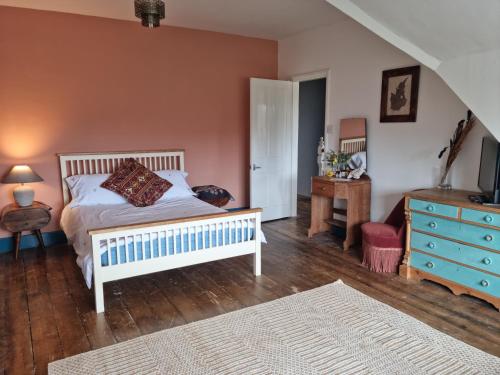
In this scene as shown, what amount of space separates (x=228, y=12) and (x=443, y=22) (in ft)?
8.45

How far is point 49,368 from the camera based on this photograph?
86.7 inches

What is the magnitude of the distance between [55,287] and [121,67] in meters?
2.73

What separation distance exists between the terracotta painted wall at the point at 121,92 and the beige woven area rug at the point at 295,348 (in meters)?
2.76

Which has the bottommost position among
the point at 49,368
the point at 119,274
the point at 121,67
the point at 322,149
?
the point at 49,368

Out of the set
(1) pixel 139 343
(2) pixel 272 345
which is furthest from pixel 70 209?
(2) pixel 272 345

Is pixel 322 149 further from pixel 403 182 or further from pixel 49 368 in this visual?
pixel 49 368

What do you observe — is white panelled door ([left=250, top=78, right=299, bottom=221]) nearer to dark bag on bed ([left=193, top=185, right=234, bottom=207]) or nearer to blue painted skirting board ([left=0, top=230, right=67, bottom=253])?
dark bag on bed ([left=193, top=185, right=234, bottom=207])

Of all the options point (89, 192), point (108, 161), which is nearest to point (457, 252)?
point (89, 192)

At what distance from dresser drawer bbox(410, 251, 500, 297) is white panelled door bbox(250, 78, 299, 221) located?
2479 millimetres

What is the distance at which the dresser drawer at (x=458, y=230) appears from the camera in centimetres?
285

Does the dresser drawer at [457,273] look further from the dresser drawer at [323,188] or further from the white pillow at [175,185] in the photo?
the white pillow at [175,185]

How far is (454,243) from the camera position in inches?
122

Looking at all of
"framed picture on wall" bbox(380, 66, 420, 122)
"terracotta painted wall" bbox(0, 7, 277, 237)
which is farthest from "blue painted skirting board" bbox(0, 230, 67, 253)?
"framed picture on wall" bbox(380, 66, 420, 122)

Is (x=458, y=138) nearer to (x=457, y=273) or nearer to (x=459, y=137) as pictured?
(x=459, y=137)
